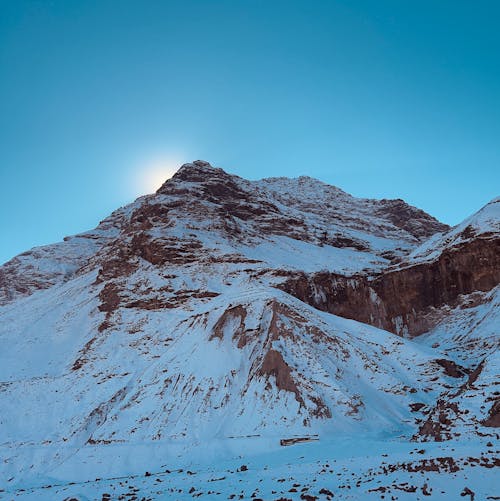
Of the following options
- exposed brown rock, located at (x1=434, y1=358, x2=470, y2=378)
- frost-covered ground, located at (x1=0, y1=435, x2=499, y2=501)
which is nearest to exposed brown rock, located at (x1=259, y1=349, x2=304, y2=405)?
frost-covered ground, located at (x1=0, y1=435, x2=499, y2=501)

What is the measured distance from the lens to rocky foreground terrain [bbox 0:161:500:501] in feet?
65.4

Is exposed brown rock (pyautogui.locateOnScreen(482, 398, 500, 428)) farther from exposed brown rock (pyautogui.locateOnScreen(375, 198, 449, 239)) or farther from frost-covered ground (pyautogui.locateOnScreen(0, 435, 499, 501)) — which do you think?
exposed brown rock (pyautogui.locateOnScreen(375, 198, 449, 239))

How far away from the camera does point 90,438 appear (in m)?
36.3

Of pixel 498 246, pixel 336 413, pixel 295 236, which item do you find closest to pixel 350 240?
pixel 295 236

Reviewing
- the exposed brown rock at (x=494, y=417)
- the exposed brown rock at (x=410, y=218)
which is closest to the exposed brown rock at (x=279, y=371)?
the exposed brown rock at (x=494, y=417)

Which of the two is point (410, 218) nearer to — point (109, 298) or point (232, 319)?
point (109, 298)

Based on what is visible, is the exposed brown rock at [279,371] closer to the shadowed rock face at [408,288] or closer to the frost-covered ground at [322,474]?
the frost-covered ground at [322,474]

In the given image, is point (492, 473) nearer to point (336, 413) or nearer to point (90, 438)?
point (336, 413)

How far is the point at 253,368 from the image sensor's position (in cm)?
3672

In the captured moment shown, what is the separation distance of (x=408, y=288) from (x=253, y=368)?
39054 mm

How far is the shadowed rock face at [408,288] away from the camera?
2406 inches

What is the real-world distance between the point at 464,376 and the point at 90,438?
95.1 feet

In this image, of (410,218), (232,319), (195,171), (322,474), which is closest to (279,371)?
(232,319)

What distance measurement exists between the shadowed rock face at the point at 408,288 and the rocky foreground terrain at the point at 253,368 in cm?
21
